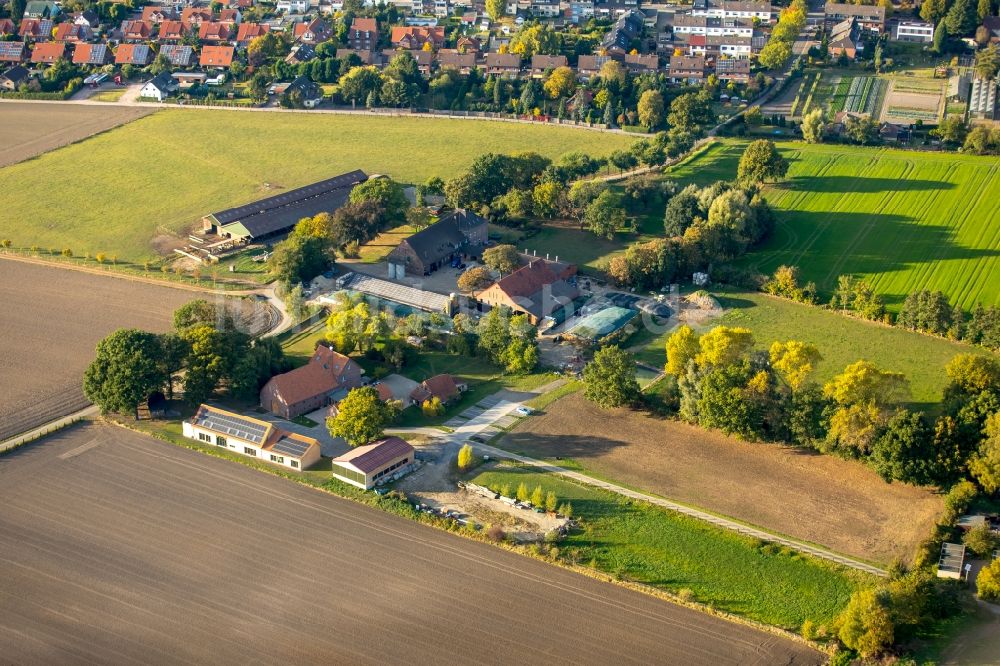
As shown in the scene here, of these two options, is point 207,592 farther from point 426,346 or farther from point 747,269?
point 747,269

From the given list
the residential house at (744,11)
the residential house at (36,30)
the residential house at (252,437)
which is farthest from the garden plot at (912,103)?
the residential house at (36,30)

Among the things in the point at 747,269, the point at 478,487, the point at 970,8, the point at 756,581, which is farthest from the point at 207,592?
the point at 970,8

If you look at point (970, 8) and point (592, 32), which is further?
point (592, 32)

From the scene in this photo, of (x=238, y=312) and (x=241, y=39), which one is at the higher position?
(x=241, y=39)

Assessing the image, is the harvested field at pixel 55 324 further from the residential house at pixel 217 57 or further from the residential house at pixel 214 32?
the residential house at pixel 214 32

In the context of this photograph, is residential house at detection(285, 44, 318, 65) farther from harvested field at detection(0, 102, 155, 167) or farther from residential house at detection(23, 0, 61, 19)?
residential house at detection(23, 0, 61, 19)
